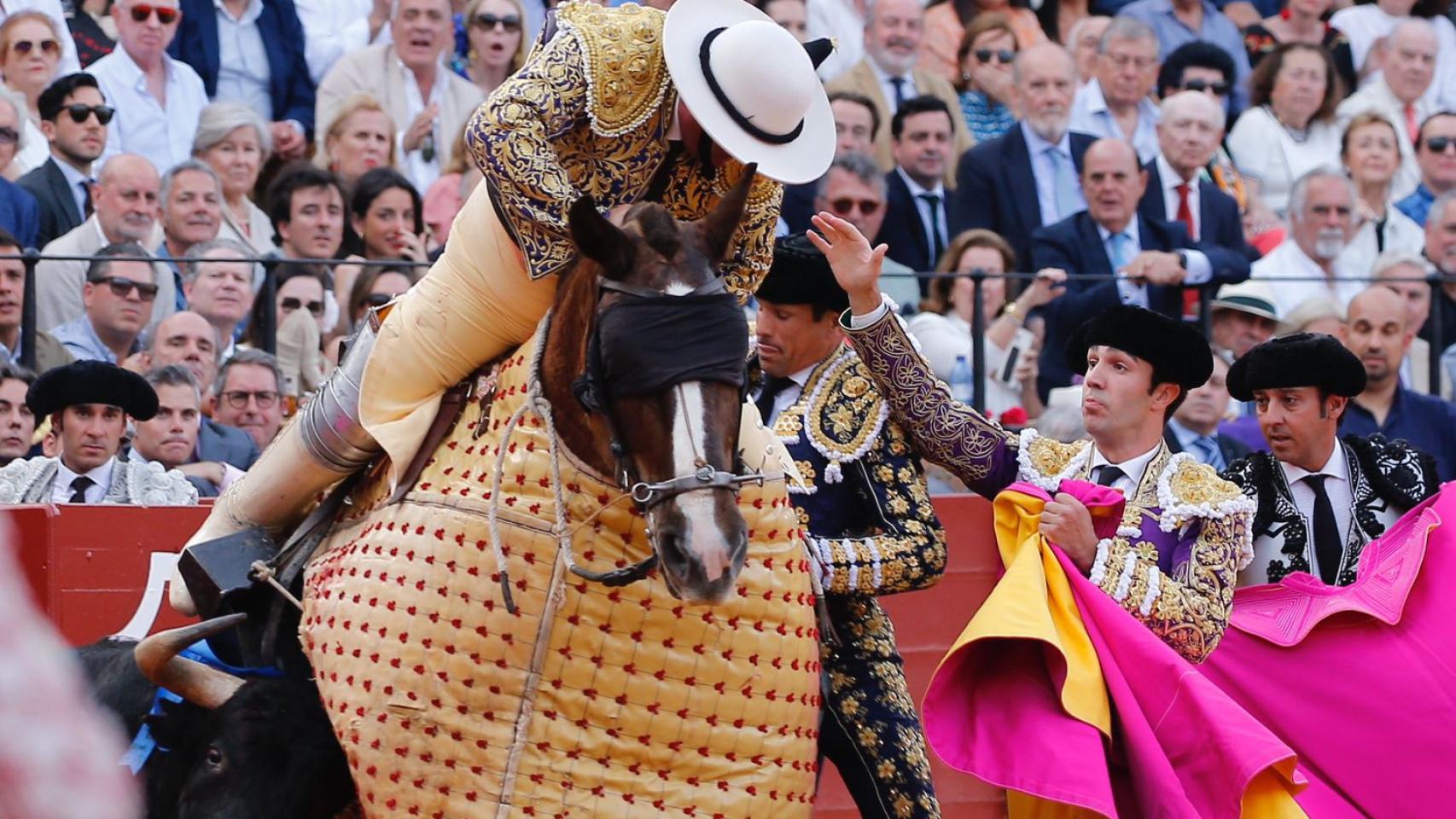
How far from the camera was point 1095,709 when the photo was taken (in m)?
4.06

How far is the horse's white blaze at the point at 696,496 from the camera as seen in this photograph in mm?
3025

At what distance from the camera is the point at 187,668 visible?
13.3ft

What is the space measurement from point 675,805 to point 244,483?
123cm

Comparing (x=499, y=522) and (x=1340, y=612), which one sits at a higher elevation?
(x=499, y=522)

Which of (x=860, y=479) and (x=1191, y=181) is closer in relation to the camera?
(x=860, y=479)

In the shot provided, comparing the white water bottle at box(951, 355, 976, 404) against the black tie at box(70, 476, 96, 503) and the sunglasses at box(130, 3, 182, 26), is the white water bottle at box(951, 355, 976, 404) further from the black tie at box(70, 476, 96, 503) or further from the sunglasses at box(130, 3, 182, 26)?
the sunglasses at box(130, 3, 182, 26)

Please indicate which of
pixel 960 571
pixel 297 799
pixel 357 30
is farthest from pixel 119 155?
pixel 297 799

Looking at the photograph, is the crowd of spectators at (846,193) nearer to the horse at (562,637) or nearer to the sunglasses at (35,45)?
the sunglasses at (35,45)

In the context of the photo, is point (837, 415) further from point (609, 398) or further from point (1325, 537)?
point (1325, 537)

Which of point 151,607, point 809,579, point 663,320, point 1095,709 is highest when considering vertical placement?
point 663,320

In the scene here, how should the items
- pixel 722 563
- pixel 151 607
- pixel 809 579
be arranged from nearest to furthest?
1. pixel 722 563
2. pixel 809 579
3. pixel 151 607

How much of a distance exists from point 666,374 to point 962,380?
15.1 ft

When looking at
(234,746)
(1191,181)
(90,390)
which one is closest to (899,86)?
(1191,181)

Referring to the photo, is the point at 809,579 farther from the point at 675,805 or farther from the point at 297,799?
the point at 297,799
